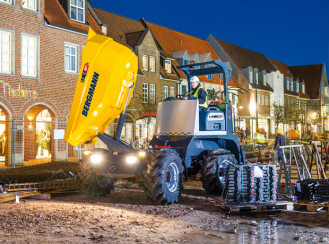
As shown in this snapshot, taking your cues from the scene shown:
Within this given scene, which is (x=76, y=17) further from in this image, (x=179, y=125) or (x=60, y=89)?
(x=179, y=125)

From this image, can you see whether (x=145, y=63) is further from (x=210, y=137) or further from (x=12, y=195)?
(x=12, y=195)

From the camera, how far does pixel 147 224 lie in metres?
7.55

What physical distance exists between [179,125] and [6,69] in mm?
12685

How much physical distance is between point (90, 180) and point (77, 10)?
16.7m

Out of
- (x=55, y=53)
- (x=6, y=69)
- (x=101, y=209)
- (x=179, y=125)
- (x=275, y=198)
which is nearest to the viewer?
(x=101, y=209)

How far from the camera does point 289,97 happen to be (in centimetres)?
6469

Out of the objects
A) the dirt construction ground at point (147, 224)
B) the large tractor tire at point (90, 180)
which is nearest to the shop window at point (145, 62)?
the large tractor tire at point (90, 180)

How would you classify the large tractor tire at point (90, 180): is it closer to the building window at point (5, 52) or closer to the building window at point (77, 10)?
the building window at point (5, 52)

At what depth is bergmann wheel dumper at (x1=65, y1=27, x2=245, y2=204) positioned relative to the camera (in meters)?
9.61

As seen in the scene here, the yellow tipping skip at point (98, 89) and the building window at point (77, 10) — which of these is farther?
the building window at point (77, 10)

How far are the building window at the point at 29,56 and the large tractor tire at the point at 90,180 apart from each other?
40.2 ft

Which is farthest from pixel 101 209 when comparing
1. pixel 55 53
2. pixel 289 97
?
pixel 289 97

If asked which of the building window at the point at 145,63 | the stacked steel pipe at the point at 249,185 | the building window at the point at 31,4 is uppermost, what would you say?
the building window at the point at 31,4

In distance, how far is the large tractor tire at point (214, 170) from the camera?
1089 centimetres
